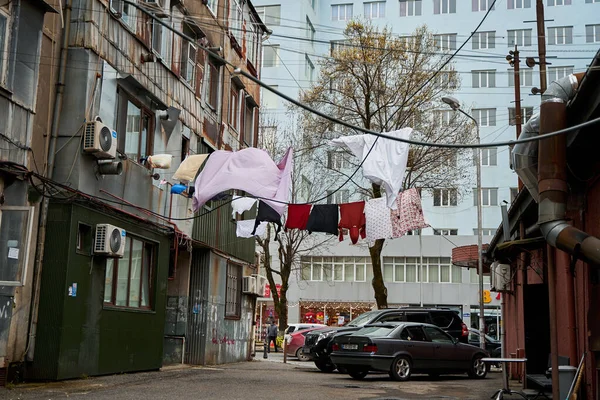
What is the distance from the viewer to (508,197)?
52.7 metres

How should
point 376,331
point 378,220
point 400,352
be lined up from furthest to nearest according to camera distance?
point 376,331 < point 400,352 < point 378,220

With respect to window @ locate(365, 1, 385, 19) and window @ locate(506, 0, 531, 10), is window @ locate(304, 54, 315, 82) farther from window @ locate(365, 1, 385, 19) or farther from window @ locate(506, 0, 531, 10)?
window @ locate(506, 0, 531, 10)

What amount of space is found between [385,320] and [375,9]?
1608 inches

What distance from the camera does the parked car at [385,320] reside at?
21.6 m

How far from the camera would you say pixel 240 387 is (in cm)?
1420

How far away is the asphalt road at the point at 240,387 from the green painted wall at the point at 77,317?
1.19 feet

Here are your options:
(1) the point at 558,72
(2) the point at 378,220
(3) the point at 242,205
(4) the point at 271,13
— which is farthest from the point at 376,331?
(1) the point at 558,72

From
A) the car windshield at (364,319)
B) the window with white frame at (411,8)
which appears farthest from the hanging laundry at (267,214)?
the window with white frame at (411,8)

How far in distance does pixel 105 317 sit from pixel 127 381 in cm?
142

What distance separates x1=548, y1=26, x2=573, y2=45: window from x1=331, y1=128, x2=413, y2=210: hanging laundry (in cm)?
4364

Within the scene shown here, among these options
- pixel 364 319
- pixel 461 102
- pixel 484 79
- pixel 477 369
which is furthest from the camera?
pixel 484 79

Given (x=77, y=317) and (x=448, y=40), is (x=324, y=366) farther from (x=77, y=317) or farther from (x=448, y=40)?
(x=448, y=40)

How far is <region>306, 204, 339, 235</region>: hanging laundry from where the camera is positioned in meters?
17.0

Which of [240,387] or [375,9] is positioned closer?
[240,387]
